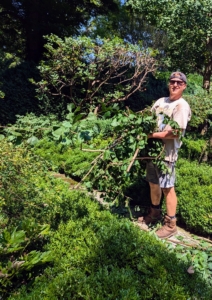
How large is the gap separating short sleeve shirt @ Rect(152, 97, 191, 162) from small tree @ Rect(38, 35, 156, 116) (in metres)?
4.74

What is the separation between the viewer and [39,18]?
10.3 metres

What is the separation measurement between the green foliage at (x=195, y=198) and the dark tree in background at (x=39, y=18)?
25.8 ft

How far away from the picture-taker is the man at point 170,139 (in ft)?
10.7

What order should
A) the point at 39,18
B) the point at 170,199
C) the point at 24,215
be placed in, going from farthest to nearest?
the point at 39,18 < the point at 170,199 < the point at 24,215

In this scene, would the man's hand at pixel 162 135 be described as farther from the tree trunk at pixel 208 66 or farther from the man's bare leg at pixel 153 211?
the tree trunk at pixel 208 66

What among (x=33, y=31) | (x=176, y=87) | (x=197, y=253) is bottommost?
(x=197, y=253)

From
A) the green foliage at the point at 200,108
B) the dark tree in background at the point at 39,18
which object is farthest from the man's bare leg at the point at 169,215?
the dark tree in background at the point at 39,18

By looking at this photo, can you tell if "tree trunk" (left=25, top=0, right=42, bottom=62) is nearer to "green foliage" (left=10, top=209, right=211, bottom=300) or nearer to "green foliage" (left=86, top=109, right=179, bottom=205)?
"green foliage" (left=86, top=109, right=179, bottom=205)

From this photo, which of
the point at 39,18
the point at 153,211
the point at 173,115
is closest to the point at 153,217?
the point at 153,211

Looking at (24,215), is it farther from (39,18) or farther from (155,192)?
(39,18)

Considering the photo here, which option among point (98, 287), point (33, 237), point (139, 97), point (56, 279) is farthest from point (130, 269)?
point (139, 97)

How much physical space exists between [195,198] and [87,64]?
21.5 ft

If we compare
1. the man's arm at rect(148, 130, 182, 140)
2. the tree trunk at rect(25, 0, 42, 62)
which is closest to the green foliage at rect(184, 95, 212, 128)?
the man's arm at rect(148, 130, 182, 140)

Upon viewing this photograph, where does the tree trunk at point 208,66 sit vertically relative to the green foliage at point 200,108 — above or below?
above
